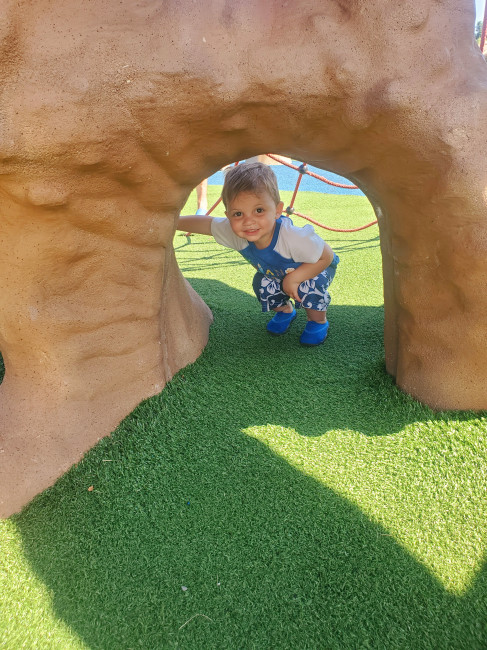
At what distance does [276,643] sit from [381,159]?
118 centimetres

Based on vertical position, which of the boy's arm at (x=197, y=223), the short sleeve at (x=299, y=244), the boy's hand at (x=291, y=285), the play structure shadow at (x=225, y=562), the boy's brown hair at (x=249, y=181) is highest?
the boy's brown hair at (x=249, y=181)

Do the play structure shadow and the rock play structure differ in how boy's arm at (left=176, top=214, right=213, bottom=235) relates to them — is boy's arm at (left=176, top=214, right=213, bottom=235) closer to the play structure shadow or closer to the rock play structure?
the rock play structure

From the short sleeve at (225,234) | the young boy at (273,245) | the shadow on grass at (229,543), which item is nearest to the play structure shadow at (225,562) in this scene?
the shadow on grass at (229,543)

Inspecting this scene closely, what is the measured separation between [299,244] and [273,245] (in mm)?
110

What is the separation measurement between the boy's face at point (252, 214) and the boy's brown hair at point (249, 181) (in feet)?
0.06

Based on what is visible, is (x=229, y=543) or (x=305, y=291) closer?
(x=229, y=543)

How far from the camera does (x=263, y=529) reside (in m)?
1.15

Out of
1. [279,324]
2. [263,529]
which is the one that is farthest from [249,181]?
[263,529]

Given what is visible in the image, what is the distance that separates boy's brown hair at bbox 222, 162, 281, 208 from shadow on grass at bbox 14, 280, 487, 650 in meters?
0.73

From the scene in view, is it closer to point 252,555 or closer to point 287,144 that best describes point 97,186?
point 287,144

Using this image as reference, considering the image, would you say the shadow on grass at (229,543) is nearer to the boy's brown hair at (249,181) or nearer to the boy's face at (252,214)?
the boy's face at (252,214)

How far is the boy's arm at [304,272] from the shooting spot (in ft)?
6.17

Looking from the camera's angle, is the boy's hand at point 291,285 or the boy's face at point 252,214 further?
the boy's hand at point 291,285

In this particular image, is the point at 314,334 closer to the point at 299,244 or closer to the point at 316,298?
the point at 316,298
